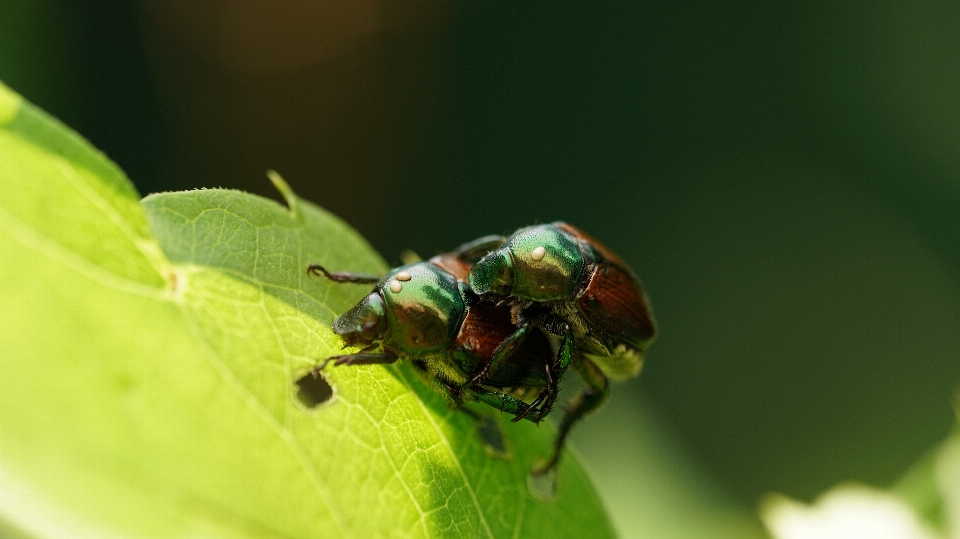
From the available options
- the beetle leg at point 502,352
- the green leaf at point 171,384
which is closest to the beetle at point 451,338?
the beetle leg at point 502,352

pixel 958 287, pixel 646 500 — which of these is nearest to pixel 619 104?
pixel 958 287

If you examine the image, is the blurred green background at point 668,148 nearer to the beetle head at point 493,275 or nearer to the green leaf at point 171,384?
the beetle head at point 493,275

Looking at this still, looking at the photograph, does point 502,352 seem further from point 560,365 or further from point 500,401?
point 560,365

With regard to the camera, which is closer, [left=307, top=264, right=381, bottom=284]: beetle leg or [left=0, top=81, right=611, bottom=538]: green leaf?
[left=0, top=81, right=611, bottom=538]: green leaf

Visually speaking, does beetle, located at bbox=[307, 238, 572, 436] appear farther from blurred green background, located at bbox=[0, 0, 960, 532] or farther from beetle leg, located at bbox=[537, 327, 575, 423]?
blurred green background, located at bbox=[0, 0, 960, 532]

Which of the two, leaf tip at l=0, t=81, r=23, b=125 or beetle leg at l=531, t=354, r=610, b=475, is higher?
leaf tip at l=0, t=81, r=23, b=125

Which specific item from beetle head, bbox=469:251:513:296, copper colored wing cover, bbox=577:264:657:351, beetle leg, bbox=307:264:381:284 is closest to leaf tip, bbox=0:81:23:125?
beetle leg, bbox=307:264:381:284

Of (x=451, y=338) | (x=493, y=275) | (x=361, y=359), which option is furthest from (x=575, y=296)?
(x=361, y=359)
